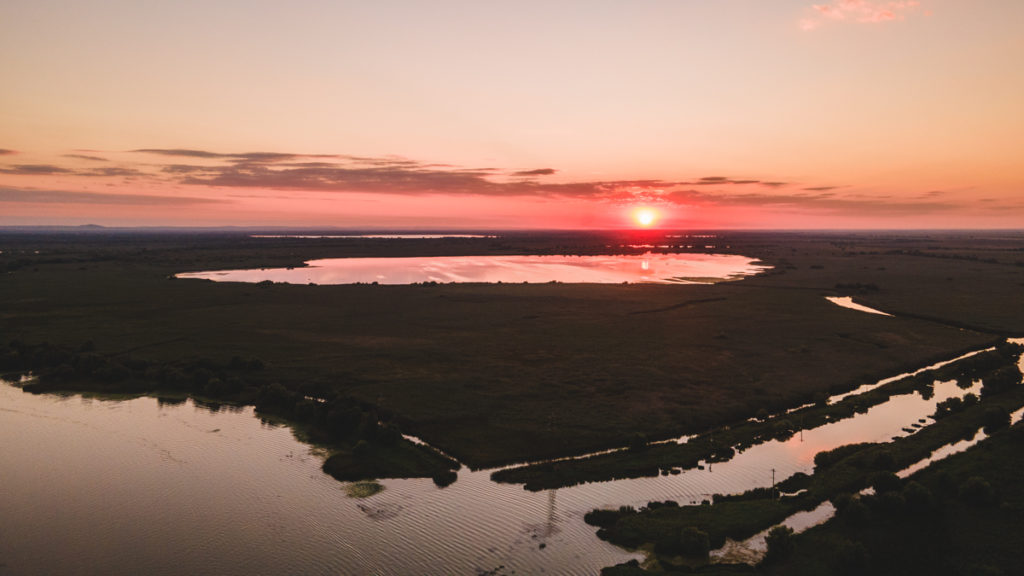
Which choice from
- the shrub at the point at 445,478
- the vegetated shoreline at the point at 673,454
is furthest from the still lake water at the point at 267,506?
the vegetated shoreline at the point at 673,454

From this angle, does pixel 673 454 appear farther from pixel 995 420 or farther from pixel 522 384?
pixel 995 420

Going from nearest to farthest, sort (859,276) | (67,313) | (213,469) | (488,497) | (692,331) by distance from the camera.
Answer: (488,497) < (213,469) < (692,331) < (67,313) < (859,276)

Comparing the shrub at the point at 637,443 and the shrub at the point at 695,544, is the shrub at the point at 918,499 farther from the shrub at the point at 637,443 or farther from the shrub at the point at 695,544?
the shrub at the point at 637,443

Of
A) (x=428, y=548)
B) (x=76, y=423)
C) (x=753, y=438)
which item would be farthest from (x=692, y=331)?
(x=76, y=423)

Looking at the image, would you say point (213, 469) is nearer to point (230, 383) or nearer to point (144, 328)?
point (230, 383)

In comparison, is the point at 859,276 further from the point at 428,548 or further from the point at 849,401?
the point at 428,548

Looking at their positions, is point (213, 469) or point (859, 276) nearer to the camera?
point (213, 469)

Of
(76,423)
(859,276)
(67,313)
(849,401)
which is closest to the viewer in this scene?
(76,423)
